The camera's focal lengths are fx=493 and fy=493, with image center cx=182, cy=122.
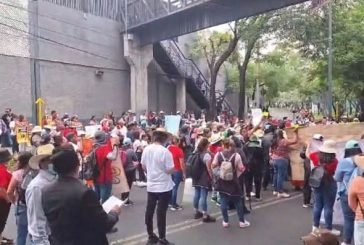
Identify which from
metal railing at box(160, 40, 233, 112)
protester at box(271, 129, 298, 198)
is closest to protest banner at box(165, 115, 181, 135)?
protester at box(271, 129, 298, 198)

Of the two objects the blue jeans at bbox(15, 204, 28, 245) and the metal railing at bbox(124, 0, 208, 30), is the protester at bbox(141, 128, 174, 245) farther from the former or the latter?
the metal railing at bbox(124, 0, 208, 30)

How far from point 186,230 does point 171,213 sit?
133 centimetres

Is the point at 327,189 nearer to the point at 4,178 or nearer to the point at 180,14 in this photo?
the point at 4,178

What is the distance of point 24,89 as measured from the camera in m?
22.7

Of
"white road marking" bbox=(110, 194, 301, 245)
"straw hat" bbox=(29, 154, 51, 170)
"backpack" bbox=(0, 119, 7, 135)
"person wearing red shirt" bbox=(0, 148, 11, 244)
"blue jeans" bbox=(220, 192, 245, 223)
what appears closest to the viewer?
"straw hat" bbox=(29, 154, 51, 170)

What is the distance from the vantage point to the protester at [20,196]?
6078mm

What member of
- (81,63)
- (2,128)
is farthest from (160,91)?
(2,128)

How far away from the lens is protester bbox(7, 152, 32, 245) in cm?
608

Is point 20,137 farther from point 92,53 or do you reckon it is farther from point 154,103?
point 154,103

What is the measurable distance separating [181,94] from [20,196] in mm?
27983

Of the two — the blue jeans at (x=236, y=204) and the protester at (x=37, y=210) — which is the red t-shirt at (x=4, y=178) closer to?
the protester at (x=37, y=210)

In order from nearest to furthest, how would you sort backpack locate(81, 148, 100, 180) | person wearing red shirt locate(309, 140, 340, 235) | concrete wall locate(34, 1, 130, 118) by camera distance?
person wearing red shirt locate(309, 140, 340, 235), backpack locate(81, 148, 100, 180), concrete wall locate(34, 1, 130, 118)

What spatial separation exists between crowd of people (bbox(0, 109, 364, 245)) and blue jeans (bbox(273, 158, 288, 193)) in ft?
0.07

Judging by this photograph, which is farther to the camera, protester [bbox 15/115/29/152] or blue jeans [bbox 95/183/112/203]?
protester [bbox 15/115/29/152]
